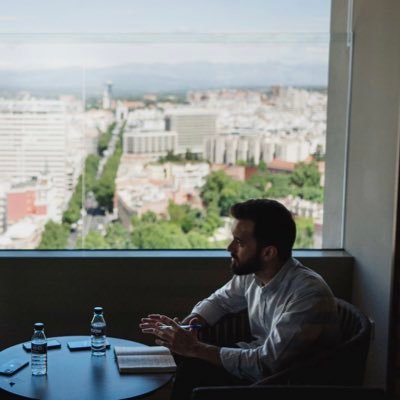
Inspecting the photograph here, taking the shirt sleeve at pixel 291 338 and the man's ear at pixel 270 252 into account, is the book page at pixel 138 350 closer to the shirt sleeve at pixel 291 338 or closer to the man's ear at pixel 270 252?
the shirt sleeve at pixel 291 338

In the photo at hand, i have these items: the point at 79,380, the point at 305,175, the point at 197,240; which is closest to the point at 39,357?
the point at 79,380

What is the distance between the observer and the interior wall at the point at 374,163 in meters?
3.53

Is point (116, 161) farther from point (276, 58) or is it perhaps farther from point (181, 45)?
point (276, 58)

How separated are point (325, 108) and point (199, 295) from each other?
127 centimetres

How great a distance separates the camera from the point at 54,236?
411cm

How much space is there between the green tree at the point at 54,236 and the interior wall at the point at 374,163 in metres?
1.56

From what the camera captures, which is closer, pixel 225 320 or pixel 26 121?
pixel 225 320

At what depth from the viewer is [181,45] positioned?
13.5 feet

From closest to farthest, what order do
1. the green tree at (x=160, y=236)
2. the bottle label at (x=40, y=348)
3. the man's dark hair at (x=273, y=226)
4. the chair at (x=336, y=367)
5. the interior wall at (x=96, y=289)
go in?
the chair at (x=336, y=367)
the bottle label at (x=40, y=348)
the man's dark hair at (x=273, y=226)
the interior wall at (x=96, y=289)
the green tree at (x=160, y=236)

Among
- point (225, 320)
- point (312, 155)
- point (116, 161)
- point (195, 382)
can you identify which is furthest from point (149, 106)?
point (195, 382)

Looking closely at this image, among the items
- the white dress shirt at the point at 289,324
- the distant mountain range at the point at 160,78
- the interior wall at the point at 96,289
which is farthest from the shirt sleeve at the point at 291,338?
the distant mountain range at the point at 160,78

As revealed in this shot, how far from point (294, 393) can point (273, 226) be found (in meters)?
0.87

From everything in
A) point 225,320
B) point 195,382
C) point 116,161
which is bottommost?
point 195,382

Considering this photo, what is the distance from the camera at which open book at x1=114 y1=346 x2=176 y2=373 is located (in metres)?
2.84
